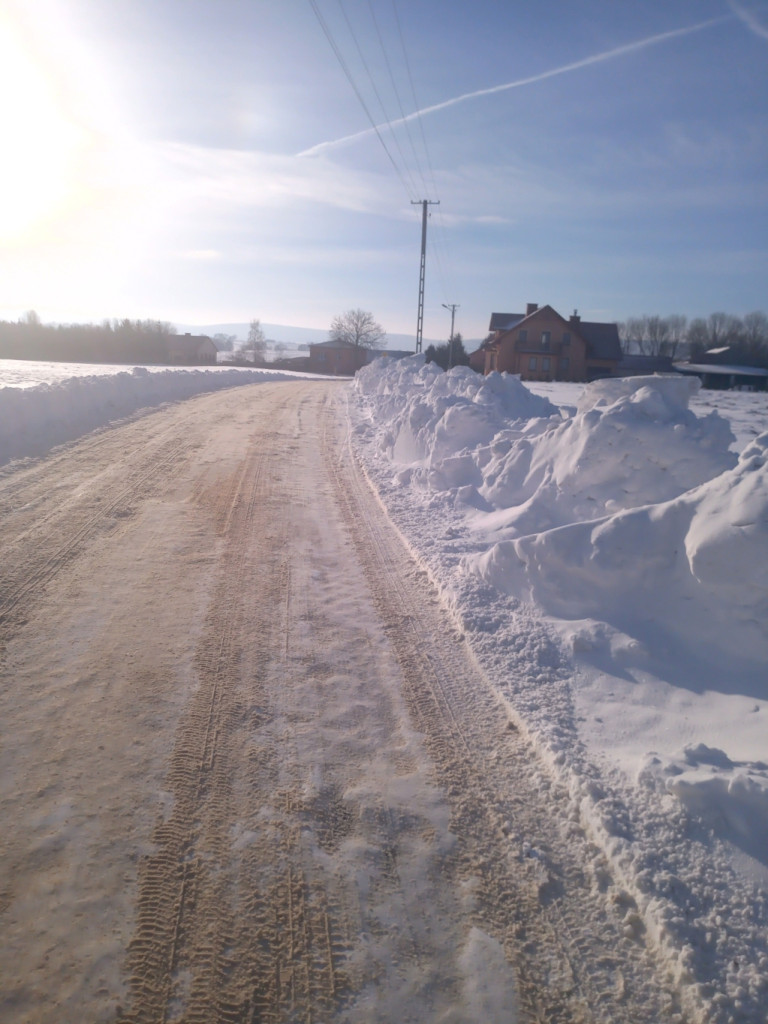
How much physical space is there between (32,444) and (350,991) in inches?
417

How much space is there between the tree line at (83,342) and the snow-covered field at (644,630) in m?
49.8

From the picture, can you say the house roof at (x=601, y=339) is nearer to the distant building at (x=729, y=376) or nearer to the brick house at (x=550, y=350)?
the brick house at (x=550, y=350)

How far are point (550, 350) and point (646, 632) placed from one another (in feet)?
146

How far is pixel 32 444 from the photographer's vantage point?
34.9 ft

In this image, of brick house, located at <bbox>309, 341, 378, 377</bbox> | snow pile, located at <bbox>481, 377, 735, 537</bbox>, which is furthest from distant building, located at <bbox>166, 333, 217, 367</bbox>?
snow pile, located at <bbox>481, 377, 735, 537</bbox>

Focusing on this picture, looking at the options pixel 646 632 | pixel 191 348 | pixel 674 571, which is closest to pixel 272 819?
pixel 646 632

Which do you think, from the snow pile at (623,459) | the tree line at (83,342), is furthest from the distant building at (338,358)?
the snow pile at (623,459)

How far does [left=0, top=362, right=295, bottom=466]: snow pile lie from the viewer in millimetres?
10742

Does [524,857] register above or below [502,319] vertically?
below

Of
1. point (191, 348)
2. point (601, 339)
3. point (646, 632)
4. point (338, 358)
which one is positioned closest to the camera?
point (646, 632)

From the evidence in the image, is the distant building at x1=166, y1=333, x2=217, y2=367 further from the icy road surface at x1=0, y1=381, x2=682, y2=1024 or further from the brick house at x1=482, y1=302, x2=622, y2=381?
the icy road surface at x1=0, y1=381, x2=682, y2=1024

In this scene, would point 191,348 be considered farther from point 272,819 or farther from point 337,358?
point 272,819

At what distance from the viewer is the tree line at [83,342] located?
164ft

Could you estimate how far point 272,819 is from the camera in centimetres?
303
